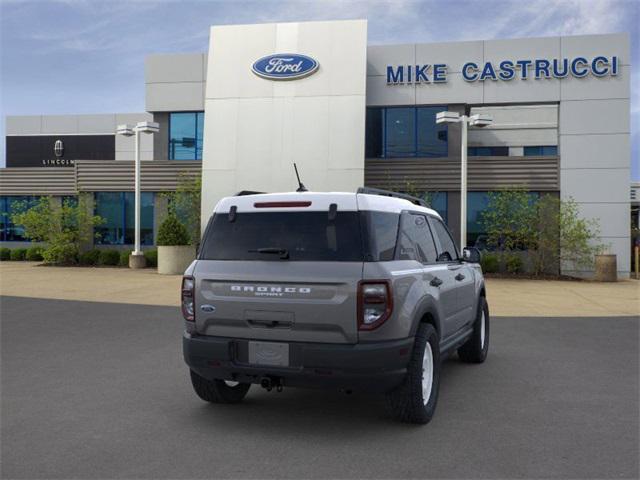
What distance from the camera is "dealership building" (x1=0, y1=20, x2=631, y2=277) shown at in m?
22.2

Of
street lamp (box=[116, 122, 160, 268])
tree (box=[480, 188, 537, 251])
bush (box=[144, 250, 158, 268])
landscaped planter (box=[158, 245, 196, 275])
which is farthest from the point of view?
bush (box=[144, 250, 158, 268])

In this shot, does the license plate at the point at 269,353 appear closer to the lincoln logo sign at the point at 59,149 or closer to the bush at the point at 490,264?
the bush at the point at 490,264

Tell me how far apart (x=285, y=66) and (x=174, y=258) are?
8.30m

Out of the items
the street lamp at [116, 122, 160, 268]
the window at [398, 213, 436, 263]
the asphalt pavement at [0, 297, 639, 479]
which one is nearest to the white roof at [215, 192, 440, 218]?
the window at [398, 213, 436, 263]

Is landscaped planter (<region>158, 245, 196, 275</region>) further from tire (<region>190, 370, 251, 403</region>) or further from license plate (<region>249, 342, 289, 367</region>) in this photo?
license plate (<region>249, 342, 289, 367</region>)

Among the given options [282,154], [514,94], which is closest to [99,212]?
[282,154]

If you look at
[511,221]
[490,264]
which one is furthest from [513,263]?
[511,221]

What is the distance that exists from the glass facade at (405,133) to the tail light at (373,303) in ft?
68.2

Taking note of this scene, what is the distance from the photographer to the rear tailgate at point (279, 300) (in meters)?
4.48

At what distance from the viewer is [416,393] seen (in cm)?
477

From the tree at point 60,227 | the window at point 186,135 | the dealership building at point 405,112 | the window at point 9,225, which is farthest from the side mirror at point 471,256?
the window at point 9,225

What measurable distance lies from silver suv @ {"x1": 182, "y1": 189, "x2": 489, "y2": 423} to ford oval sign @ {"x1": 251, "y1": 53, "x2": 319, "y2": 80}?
60.5 feet

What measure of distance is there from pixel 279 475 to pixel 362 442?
34.1 inches

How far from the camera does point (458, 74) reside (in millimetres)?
23516
